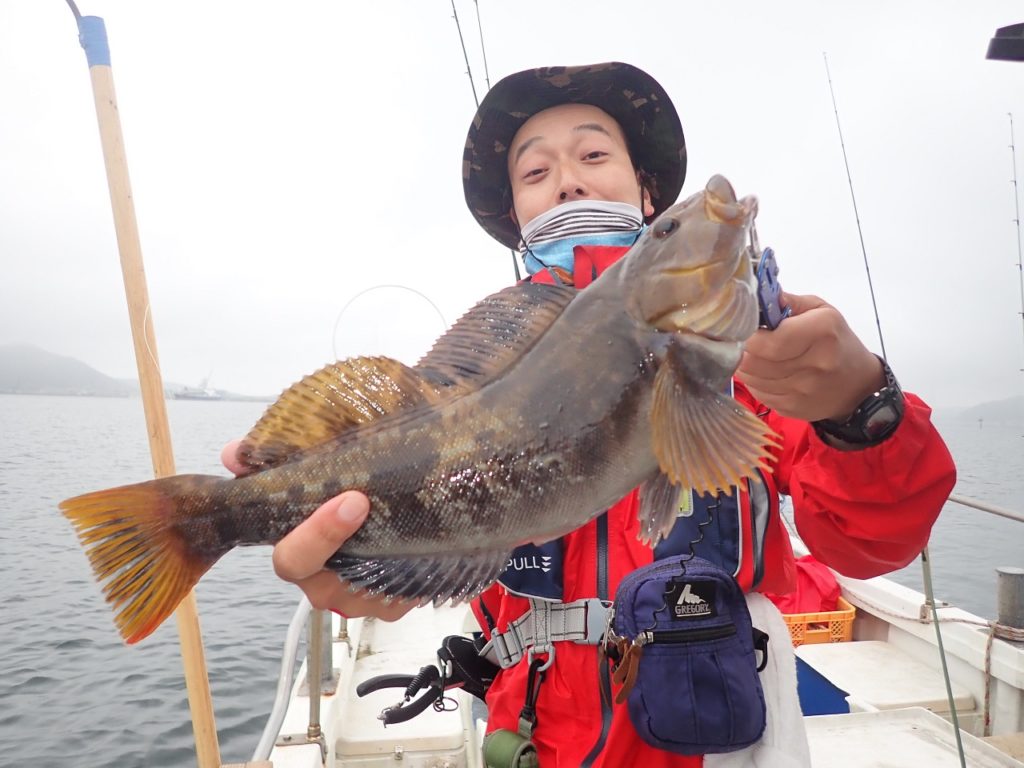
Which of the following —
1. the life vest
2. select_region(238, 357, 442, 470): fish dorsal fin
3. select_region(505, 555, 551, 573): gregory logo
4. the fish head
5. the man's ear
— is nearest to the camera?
the fish head

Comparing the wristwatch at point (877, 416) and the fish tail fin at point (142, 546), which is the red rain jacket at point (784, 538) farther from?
the fish tail fin at point (142, 546)

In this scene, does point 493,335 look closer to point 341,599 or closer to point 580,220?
point 580,220

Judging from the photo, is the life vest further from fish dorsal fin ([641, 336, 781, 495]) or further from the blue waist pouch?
fish dorsal fin ([641, 336, 781, 495])

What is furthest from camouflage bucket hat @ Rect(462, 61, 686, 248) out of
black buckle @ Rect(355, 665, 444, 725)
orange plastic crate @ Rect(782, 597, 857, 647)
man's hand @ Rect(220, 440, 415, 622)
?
orange plastic crate @ Rect(782, 597, 857, 647)

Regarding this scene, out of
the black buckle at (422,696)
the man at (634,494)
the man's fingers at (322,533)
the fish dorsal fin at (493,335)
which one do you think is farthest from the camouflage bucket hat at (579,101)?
the black buckle at (422,696)

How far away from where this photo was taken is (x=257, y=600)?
1833 centimetres

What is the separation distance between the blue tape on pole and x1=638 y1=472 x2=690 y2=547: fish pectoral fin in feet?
13.0

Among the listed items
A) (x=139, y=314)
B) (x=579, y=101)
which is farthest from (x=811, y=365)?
(x=139, y=314)

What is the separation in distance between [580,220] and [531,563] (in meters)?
1.67

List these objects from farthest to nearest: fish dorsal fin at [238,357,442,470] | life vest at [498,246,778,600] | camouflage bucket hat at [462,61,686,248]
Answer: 1. camouflage bucket hat at [462,61,686,248]
2. life vest at [498,246,778,600]
3. fish dorsal fin at [238,357,442,470]

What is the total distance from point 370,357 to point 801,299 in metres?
1.57

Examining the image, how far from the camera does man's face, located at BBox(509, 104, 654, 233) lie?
3174 millimetres

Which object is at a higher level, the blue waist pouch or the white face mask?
the white face mask

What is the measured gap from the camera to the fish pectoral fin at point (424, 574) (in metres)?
2.23
